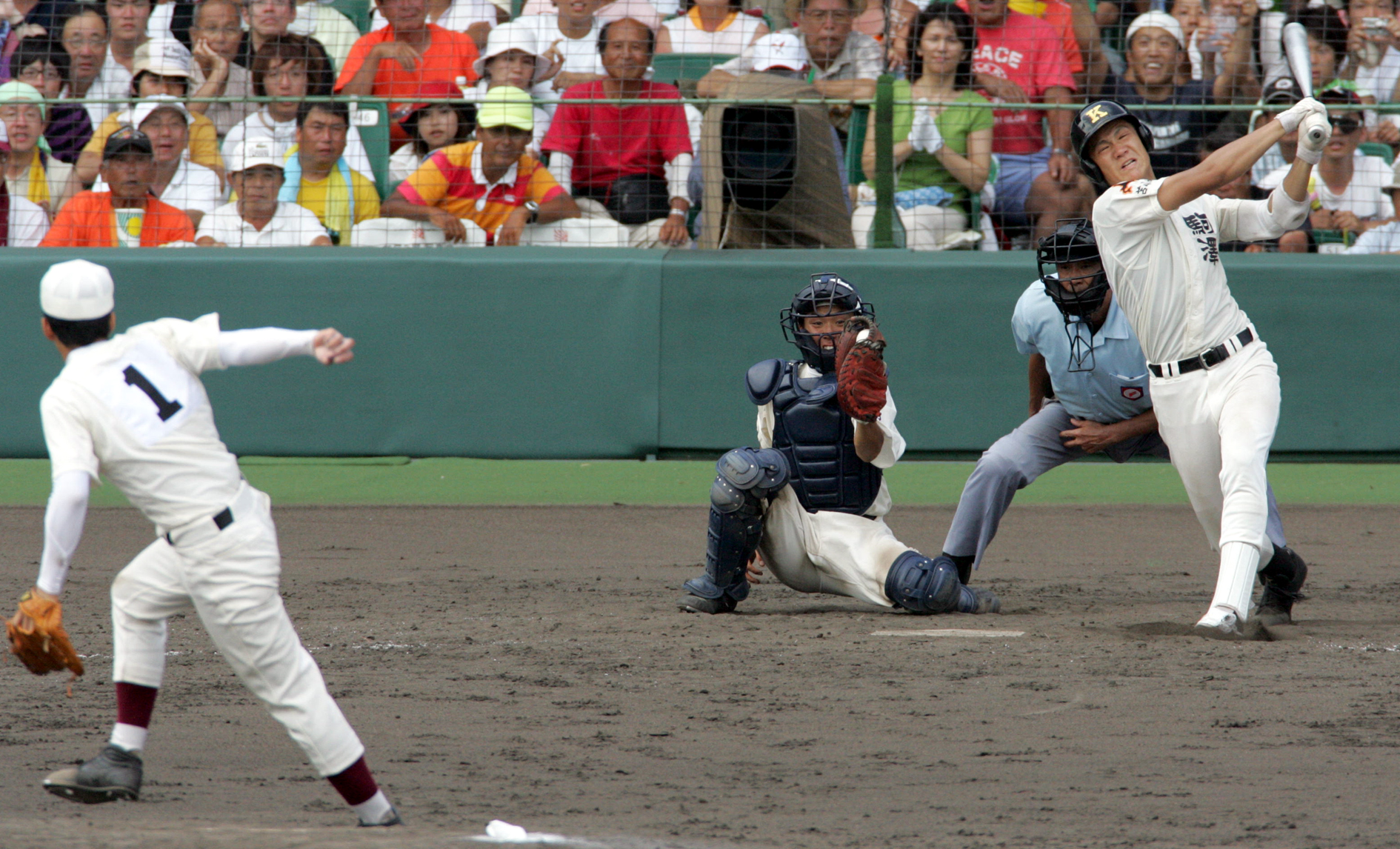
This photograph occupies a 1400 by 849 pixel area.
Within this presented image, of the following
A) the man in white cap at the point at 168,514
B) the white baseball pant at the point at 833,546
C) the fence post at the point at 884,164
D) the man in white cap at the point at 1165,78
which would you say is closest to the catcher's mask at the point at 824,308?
the white baseball pant at the point at 833,546

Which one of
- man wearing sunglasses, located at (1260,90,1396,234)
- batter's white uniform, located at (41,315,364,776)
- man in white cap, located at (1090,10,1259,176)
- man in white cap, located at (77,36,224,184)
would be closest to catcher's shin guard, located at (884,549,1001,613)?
batter's white uniform, located at (41,315,364,776)

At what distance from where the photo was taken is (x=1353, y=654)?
4.98 meters

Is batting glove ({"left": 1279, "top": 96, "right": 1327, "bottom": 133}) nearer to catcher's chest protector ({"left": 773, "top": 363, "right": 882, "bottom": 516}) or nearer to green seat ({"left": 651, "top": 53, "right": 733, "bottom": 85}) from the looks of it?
catcher's chest protector ({"left": 773, "top": 363, "right": 882, "bottom": 516})

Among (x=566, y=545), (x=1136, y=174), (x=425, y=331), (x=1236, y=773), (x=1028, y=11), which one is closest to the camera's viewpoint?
(x=1236, y=773)

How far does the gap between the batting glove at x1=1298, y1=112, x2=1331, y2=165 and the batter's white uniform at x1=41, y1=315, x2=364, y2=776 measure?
10.8 ft

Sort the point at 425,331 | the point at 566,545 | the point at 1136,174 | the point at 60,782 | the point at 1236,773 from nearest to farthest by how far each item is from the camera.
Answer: the point at 60,782 < the point at 1236,773 < the point at 1136,174 < the point at 566,545 < the point at 425,331

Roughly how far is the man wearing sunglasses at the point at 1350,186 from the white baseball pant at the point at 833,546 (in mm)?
4750

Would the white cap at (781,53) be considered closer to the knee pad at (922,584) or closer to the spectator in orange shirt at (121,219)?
the spectator in orange shirt at (121,219)

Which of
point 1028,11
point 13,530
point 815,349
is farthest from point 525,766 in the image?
point 1028,11

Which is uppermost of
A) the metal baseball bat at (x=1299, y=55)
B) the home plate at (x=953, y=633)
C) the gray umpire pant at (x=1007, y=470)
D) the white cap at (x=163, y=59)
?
the white cap at (x=163, y=59)

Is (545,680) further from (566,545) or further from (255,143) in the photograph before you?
(255,143)

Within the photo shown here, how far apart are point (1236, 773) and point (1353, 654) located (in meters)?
1.55

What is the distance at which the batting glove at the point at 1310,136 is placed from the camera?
4.84 metres

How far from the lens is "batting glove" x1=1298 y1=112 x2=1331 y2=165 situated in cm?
484
